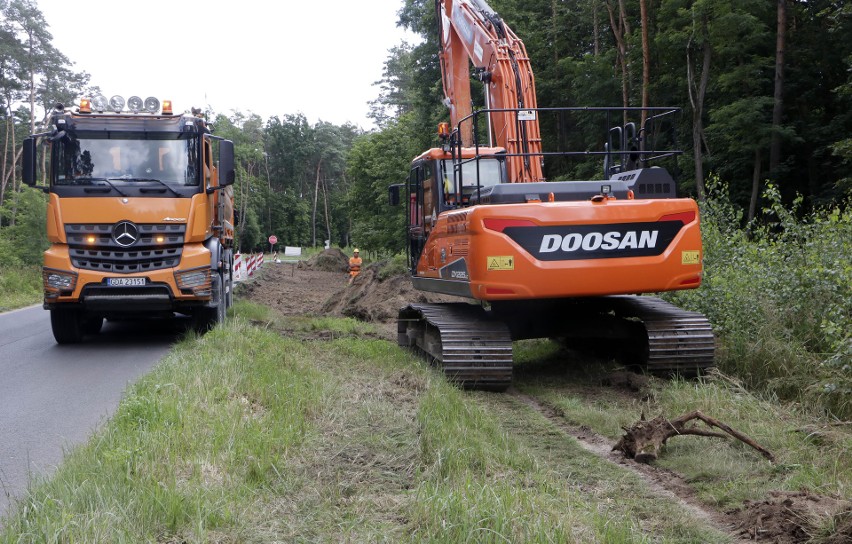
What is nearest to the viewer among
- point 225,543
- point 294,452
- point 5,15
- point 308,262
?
point 225,543

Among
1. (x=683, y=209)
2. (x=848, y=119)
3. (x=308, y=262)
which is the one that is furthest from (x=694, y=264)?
(x=308, y=262)

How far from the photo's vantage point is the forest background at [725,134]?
8109mm

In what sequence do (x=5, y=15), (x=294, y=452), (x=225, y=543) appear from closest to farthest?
(x=225, y=543) → (x=294, y=452) → (x=5, y=15)

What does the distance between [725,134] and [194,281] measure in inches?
719

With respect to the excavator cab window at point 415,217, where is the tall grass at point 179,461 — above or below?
below

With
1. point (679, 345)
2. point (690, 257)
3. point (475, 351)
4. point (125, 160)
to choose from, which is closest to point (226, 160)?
point (125, 160)

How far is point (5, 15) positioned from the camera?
42.4 meters

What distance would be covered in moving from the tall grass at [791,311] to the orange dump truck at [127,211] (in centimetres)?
670

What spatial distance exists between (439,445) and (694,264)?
4.18 meters

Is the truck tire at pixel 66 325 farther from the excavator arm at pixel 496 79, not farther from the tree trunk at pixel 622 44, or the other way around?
the tree trunk at pixel 622 44

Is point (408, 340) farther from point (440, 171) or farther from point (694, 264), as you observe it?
point (694, 264)

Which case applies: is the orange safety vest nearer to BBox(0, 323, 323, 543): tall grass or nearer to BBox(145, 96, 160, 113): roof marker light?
BBox(145, 96, 160, 113): roof marker light

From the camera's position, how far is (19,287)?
23.2 meters

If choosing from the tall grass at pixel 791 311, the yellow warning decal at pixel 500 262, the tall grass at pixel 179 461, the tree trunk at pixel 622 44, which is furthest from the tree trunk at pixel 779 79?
the tall grass at pixel 179 461
